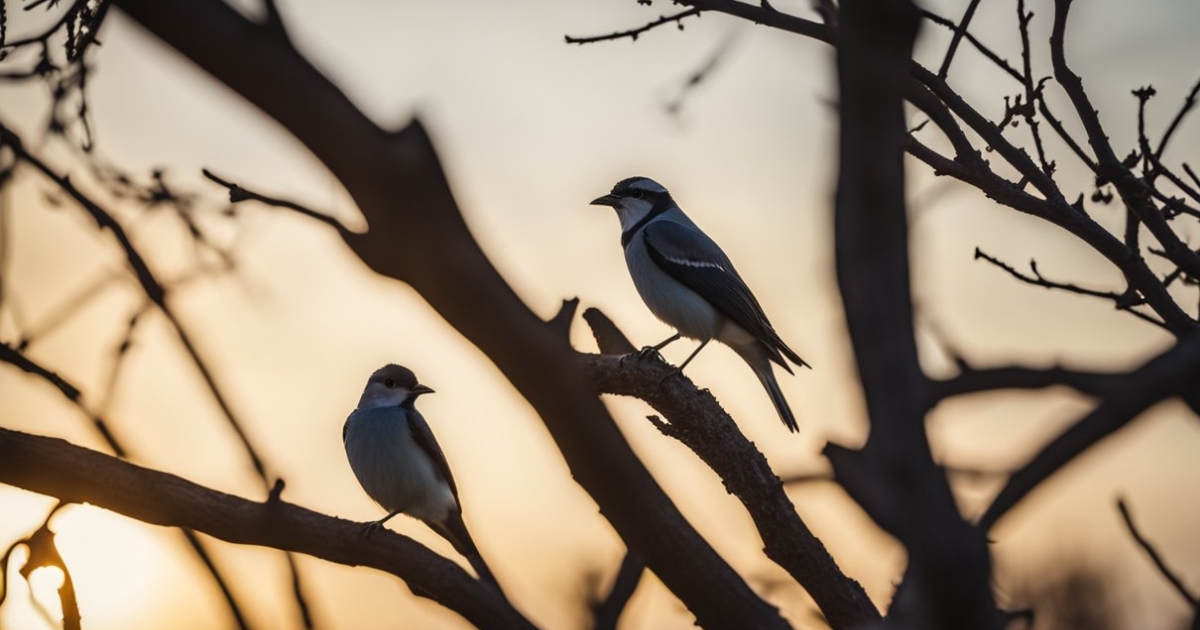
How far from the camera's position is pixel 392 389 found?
8.26m

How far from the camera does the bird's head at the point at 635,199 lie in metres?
8.77

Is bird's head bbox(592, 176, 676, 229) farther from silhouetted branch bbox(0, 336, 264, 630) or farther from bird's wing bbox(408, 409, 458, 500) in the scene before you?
silhouetted branch bbox(0, 336, 264, 630)

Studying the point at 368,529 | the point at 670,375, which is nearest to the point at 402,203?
the point at 368,529

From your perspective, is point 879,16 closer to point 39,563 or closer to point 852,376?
point 852,376

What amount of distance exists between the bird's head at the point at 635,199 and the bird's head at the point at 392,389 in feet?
5.98

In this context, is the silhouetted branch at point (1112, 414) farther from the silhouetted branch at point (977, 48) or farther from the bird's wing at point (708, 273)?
the bird's wing at point (708, 273)

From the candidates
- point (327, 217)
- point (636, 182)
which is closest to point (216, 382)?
point (327, 217)

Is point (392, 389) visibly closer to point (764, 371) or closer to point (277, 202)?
point (764, 371)

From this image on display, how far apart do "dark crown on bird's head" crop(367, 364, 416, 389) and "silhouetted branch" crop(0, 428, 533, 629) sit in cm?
367

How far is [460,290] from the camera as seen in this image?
1.66m

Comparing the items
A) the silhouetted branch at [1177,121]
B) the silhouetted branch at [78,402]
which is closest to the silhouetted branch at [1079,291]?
the silhouetted branch at [1177,121]

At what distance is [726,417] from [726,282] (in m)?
2.75

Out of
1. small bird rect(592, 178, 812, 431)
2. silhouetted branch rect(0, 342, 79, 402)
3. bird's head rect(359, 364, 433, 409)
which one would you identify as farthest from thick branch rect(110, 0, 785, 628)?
bird's head rect(359, 364, 433, 409)

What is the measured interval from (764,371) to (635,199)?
71.4 inches
